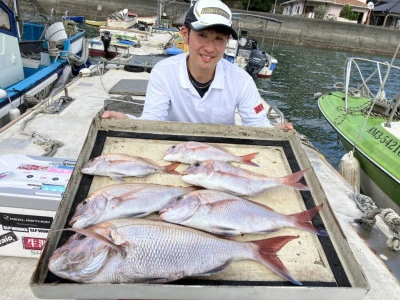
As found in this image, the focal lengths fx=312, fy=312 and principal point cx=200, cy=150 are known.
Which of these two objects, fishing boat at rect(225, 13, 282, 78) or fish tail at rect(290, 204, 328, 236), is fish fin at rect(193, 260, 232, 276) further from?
fishing boat at rect(225, 13, 282, 78)

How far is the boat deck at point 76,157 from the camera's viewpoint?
250cm

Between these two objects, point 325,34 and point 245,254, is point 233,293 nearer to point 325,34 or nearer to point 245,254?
point 245,254

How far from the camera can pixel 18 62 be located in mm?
7996

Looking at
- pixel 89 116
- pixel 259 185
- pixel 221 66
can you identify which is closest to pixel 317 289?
pixel 259 185

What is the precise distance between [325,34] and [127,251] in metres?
38.9

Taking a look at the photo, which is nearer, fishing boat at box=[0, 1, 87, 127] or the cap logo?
the cap logo

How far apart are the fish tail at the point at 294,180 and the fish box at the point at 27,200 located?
156 centimetres

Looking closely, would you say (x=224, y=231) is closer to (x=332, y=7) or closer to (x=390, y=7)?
(x=332, y=7)

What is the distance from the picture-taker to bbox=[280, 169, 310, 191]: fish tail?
6.29 ft

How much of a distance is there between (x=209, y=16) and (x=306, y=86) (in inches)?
680

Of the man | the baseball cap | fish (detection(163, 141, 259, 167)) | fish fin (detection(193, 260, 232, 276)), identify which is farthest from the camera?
the man

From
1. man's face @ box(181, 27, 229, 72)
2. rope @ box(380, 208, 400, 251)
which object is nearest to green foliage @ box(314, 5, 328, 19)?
rope @ box(380, 208, 400, 251)

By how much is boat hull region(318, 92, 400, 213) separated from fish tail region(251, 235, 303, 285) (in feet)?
15.2

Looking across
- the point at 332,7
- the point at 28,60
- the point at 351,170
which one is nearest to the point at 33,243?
the point at 351,170
